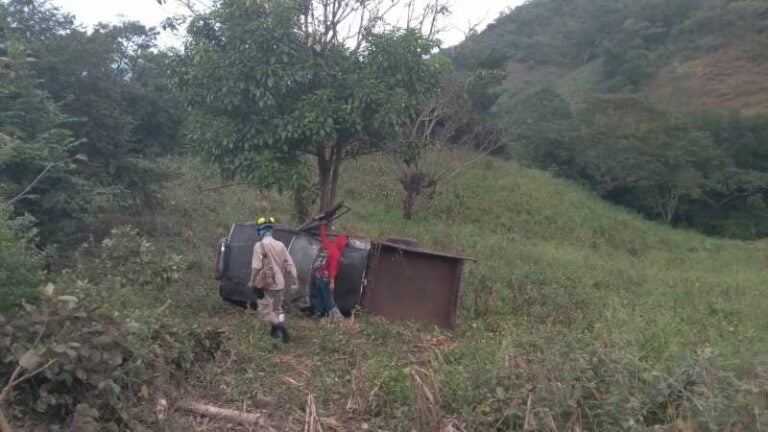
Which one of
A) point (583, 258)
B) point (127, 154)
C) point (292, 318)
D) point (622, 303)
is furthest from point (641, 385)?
point (583, 258)

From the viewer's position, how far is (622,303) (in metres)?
10.7

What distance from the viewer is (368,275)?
8.93 meters

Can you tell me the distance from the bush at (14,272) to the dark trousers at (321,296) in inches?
128

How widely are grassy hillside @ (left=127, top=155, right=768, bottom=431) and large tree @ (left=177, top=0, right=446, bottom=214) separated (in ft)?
6.22

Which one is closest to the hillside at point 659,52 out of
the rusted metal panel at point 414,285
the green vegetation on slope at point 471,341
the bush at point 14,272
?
the green vegetation on slope at point 471,341

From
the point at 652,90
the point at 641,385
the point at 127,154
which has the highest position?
the point at 652,90

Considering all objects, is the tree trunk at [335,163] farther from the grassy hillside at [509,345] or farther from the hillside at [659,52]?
the hillside at [659,52]

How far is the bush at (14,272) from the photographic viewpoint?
5574 mm

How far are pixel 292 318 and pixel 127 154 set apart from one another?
16.8ft

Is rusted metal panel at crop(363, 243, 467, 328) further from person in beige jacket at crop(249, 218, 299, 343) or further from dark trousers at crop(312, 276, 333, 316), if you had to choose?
person in beige jacket at crop(249, 218, 299, 343)

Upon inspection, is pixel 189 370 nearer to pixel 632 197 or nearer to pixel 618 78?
pixel 632 197

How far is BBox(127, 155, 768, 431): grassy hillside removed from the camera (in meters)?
4.98

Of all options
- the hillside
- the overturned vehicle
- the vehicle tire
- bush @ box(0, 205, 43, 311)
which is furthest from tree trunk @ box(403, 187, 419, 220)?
the hillside

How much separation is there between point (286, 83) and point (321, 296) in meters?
2.76
